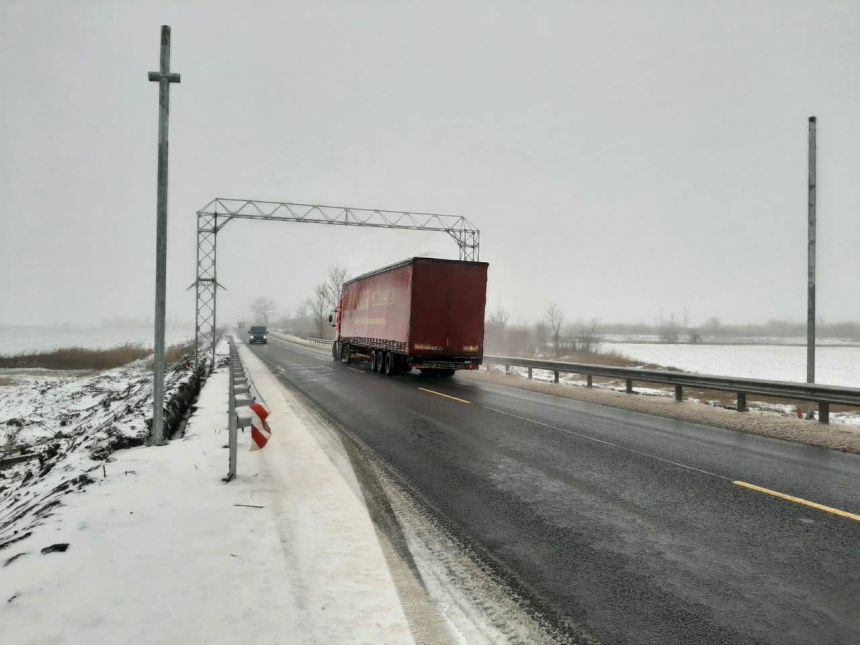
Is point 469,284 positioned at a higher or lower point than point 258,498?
higher

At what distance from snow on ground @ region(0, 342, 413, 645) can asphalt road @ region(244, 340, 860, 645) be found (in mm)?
1140

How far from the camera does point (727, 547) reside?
4094 millimetres

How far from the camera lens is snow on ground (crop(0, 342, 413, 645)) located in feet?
9.24

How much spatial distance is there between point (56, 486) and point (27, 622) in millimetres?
3520

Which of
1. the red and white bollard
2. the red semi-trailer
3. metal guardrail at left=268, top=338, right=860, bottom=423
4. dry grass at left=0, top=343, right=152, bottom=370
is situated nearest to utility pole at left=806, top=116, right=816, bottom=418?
metal guardrail at left=268, top=338, right=860, bottom=423

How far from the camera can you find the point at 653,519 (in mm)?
4723

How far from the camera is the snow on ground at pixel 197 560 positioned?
282 centimetres

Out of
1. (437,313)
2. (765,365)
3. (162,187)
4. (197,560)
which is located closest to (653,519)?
(197,560)

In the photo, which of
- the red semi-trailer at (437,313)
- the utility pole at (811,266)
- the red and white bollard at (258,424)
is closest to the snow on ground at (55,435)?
the red and white bollard at (258,424)

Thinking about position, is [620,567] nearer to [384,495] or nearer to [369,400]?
[384,495]

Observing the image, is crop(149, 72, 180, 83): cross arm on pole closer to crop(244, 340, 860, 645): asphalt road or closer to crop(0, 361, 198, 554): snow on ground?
crop(0, 361, 198, 554): snow on ground

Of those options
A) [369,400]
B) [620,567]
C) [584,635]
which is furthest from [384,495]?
[369,400]

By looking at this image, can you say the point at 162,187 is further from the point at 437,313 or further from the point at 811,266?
the point at 811,266

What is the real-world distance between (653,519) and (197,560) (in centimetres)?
391
